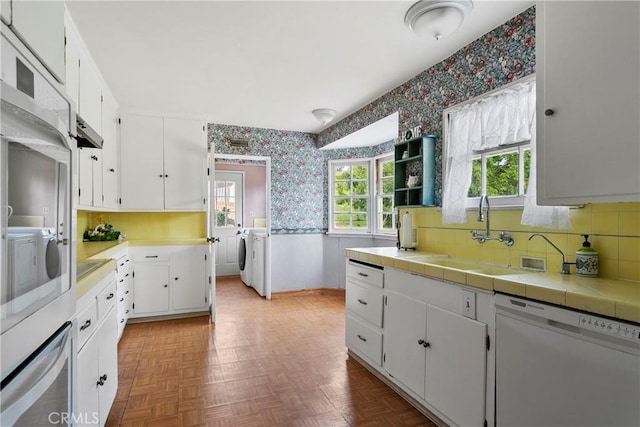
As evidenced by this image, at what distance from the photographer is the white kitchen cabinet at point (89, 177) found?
8.70ft

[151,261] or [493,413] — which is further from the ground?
[151,261]

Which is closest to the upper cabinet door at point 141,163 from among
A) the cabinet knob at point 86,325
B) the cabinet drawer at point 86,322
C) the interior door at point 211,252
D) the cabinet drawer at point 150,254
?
the cabinet drawer at point 150,254

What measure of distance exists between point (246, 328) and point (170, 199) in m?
1.77

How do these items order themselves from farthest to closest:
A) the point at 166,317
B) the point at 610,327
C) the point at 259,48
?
the point at 166,317 → the point at 259,48 → the point at 610,327

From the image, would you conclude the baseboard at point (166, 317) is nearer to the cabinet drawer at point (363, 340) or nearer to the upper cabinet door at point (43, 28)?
the cabinet drawer at point (363, 340)

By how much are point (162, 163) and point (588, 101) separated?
3.97 m

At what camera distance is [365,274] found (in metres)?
2.66

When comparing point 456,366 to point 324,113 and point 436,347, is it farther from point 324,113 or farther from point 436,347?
point 324,113

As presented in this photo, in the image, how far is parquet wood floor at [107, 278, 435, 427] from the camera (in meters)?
2.05

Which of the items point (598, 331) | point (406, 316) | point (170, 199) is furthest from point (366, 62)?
point (170, 199)

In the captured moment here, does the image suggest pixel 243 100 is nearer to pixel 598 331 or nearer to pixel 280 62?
pixel 280 62

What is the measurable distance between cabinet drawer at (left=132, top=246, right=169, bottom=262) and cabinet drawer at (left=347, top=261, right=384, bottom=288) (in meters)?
2.21

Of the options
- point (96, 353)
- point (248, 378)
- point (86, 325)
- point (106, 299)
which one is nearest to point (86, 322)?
point (86, 325)

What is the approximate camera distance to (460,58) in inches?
102
